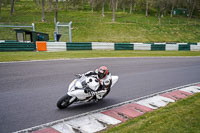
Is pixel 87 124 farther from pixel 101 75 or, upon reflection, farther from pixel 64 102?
pixel 101 75

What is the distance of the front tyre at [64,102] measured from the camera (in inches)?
239

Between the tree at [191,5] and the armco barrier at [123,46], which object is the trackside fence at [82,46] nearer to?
the armco barrier at [123,46]

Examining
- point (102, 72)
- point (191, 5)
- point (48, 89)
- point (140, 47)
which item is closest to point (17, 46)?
point (48, 89)

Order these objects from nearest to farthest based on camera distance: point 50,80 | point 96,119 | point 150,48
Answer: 1. point 96,119
2. point 50,80
3. point 150,48

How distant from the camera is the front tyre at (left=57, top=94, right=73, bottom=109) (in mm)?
6062

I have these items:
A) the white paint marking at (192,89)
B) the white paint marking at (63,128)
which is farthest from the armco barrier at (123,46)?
the white paint marking at (63,128)

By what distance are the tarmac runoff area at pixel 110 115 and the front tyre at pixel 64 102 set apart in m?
0.62

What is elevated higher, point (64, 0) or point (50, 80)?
point (64, 0)

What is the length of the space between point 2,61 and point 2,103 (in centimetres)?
841

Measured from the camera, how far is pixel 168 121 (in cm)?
542

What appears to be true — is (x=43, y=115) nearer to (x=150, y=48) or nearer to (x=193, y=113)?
(x=193, y=113)

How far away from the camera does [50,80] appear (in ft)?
30.5

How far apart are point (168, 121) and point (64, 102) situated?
10.1 ft

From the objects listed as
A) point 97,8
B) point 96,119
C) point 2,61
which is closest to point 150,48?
point 2,61
